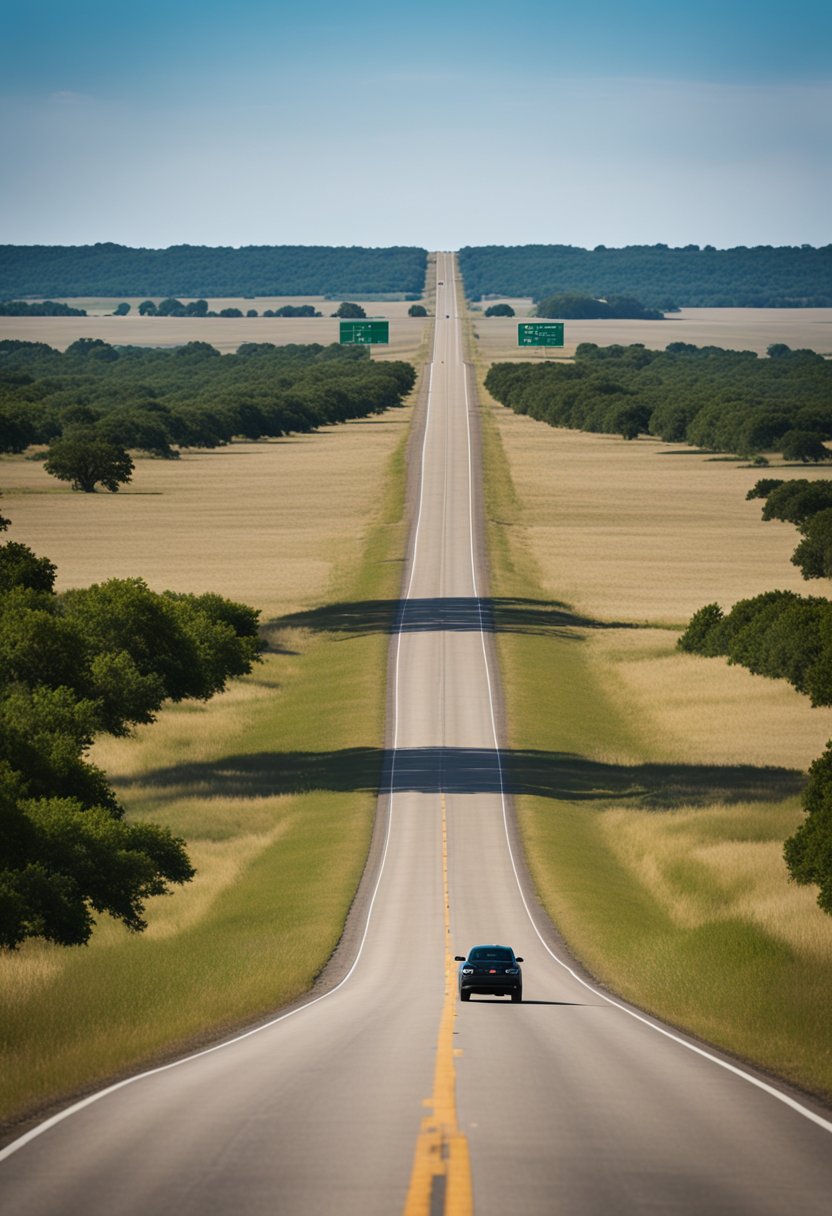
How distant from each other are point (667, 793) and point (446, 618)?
4387 cm

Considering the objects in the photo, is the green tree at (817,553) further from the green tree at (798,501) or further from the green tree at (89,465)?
the green tree at (89,465)

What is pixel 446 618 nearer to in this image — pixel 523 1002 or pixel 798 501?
pixel 798 501

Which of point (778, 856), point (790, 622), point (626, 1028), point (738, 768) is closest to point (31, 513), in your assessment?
point (790, 622)

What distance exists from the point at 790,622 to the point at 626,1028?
209 ft

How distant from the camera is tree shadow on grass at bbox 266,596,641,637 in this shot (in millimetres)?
106750

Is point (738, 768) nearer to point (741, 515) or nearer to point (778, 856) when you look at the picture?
point (778, 856)

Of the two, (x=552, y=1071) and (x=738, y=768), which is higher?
(x=552, y=1071)

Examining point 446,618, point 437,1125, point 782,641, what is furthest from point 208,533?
point 437,1125

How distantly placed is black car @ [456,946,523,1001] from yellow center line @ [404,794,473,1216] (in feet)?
31.4

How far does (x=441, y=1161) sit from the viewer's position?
17.3 metres

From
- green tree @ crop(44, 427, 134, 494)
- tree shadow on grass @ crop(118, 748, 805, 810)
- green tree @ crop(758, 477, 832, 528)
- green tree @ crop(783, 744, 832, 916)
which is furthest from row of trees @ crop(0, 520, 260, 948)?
green tree @ crop(44, 427, 134, 494)

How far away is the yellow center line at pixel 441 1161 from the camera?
611 inches

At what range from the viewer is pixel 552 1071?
23.5m

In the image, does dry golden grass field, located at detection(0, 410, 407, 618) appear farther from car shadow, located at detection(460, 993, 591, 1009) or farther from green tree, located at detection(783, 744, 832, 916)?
car shadow, located at detection(460, 993, 591, 1009)
